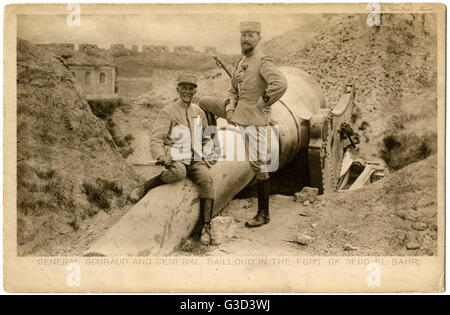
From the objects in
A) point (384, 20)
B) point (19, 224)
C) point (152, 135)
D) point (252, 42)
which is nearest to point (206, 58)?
point (252, 42)

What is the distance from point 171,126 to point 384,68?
2.44 m

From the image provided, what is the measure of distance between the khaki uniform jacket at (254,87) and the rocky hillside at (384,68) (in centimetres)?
38

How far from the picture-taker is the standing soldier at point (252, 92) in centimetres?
723

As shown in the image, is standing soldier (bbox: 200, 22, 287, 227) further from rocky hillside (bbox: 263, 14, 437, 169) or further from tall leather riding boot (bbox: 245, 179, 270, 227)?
rocky hillside (bbox: 263, 14, 437, 169)

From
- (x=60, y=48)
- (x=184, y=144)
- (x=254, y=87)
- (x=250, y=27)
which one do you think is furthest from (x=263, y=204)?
(x=60, y=48)

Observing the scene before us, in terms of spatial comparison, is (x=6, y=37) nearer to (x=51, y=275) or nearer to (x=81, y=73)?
(x=81, y=73)

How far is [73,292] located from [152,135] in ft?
5.61

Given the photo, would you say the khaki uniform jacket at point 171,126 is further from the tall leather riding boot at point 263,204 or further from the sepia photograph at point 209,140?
the tall leather riding boot at point 263,204

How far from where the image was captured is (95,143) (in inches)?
304

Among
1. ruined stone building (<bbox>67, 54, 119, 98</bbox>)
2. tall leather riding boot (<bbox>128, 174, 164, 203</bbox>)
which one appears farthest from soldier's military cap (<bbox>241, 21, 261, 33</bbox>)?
tall leather riding boot (<bbox>128, 174, 164, 203</bbox>)

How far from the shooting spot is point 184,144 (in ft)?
23.2

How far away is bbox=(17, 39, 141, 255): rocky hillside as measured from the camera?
7.42m

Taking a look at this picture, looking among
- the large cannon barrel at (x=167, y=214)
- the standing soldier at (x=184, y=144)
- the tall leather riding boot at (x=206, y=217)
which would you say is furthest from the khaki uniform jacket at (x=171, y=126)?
the tall leather riding boot at (x=206, y=217)

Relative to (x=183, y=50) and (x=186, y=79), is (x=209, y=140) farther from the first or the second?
(x=183, y=50)
